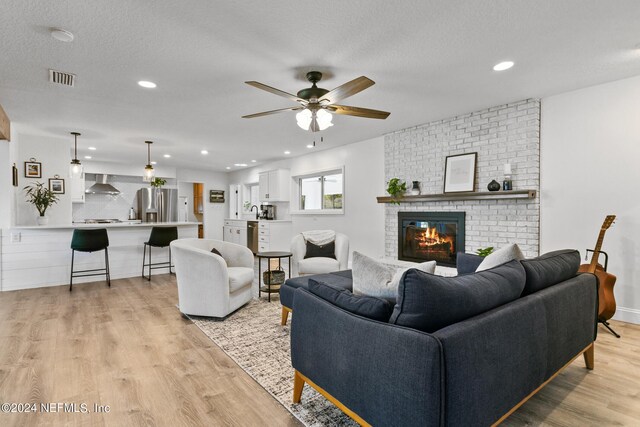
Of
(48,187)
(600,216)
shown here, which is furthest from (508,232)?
(48,187)

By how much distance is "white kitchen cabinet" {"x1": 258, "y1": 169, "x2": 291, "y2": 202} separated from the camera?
308 inches

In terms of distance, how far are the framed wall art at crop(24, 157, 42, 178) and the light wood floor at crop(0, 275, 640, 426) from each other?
2.74 metres

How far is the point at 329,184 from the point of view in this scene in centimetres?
705

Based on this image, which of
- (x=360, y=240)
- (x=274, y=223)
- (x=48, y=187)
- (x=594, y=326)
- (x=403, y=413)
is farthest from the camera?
(x=274, y=223)

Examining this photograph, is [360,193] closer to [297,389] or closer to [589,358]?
[589,358]

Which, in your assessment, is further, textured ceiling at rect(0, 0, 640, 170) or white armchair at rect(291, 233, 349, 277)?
white armchair at rect(291, 233, 349, 277)

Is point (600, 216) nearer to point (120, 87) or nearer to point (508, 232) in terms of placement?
point (508, 232)

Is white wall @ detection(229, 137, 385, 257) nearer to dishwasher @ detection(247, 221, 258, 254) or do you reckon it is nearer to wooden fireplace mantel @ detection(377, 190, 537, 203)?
wooden fireplace mantel @ detection(377, 190, 537, 203)

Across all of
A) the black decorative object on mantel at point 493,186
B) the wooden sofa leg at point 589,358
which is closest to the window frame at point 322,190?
the black decorative object on mantel at point 493,186

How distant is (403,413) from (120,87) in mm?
3833

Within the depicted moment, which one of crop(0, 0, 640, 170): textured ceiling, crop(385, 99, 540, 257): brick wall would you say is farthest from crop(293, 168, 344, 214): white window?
crop(0, 0, 640, 170): textured ceiling

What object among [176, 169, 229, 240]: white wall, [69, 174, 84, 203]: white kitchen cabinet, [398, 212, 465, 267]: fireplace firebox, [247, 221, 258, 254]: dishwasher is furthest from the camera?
[176, 169, 229, 240]: white wall

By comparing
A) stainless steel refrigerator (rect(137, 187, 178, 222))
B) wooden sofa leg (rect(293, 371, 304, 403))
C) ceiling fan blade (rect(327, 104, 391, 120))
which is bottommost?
wooden sofa leg (rect(293, 371, 304, 403))

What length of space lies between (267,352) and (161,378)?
79 centimetres
